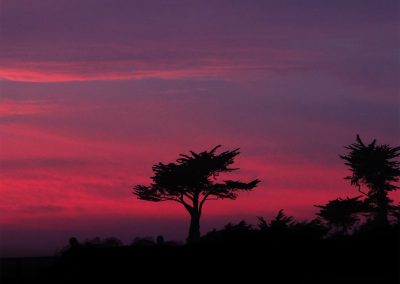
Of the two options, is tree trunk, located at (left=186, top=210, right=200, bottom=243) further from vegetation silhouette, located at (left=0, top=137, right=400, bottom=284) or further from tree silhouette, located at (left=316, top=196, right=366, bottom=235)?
vegetation silhouette, located at (left=0, top=137, right=400, bottom=284)

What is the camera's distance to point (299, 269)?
24422 millimetres

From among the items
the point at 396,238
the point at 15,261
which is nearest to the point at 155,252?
the point at 15,261

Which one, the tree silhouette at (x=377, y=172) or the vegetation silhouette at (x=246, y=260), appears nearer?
the vegetation silhouette at (x=246, y=260)

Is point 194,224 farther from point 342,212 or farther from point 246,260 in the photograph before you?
point 246,260

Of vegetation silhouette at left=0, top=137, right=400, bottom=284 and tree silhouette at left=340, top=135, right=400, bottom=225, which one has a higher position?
tree silhouette at left=340, top=135, right=400, bottom=225

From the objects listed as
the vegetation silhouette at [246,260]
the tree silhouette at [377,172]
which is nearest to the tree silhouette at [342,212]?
the tree silhouette at [377,172]

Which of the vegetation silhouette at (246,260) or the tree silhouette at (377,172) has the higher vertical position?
the tree silhouette at (377,172)

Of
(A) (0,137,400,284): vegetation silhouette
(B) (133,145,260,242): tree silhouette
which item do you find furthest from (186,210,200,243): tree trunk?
(A) (0,137,400,284): vegetation silhouette

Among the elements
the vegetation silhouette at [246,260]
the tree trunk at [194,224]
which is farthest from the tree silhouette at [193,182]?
the vegetation silhouette at [246,260]

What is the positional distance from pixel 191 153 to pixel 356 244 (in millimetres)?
30198

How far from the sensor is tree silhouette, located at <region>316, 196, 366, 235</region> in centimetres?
5369

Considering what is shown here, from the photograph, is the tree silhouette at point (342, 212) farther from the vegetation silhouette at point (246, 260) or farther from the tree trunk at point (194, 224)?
the vegetation silhouette at point (246, 260)

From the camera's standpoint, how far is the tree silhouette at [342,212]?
176 feet

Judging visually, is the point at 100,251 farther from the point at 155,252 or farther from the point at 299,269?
the point at 299,269
